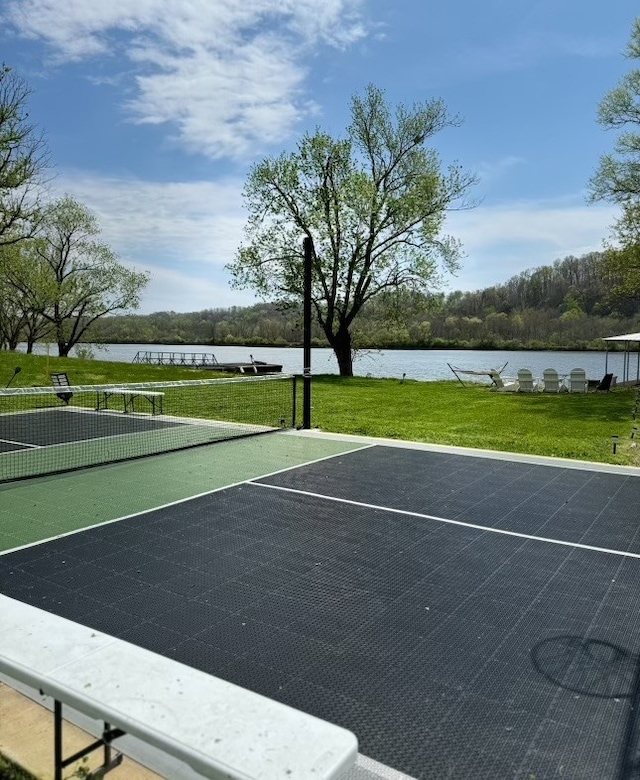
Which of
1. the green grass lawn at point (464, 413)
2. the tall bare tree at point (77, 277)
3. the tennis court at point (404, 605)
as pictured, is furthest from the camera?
the tall bare tree at point (77, 277)

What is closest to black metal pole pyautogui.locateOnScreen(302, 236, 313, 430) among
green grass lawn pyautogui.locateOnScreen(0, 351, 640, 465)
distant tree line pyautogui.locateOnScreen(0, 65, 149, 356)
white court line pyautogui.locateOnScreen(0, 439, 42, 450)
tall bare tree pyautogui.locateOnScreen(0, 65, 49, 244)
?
green grass lawn pyautogui.locateOnScreen(0, 351, 640, 465)

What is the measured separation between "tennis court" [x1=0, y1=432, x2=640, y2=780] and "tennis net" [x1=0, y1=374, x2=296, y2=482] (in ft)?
8.06

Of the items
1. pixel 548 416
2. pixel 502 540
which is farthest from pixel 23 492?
pixel 548 416

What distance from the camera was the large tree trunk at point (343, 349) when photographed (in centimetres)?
2595

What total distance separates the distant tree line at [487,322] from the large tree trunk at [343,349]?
3.55m

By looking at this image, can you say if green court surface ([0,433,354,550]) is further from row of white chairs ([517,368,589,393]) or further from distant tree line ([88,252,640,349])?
distant tree line ([88,252,640,349])

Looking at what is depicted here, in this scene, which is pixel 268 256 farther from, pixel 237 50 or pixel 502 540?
pixel 502 540

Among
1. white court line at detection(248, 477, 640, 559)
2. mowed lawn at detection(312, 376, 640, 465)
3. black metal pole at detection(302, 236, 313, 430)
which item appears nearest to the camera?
white court line at detection(248, 477, 640, 559)

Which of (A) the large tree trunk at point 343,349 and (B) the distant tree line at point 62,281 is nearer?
(A) the large tree trunk at point 343,349

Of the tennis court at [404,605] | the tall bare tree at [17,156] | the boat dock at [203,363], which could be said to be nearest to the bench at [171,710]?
the tennis court at [404,605]

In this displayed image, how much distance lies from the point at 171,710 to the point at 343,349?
24457 mm

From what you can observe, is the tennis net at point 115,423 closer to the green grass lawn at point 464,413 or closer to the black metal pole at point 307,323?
the black metal pole at point 307,323

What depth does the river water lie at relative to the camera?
29.4 meters

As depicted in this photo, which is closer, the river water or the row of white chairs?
the row of white chairs
